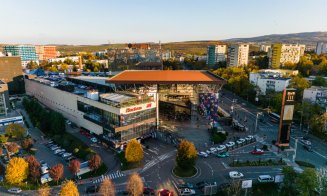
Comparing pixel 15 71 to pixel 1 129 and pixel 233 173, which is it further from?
pixel 233 173

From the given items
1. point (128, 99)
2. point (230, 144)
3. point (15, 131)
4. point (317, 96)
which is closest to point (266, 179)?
point (230, 144)

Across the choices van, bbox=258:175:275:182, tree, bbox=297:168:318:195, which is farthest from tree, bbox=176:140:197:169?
tree, bbox=297:168:318:195

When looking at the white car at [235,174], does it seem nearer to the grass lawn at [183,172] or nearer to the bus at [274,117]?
the grass lawn at [183,172]

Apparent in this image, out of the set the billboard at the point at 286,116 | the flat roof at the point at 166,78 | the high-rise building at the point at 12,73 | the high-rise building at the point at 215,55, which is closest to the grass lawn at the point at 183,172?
the billboard at the point at 286,116

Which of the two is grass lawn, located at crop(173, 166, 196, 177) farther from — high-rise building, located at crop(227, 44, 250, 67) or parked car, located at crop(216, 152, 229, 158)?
high-rise building, located at crop(227, 44, 250, 67)

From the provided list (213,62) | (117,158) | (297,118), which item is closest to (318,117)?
(297,118)

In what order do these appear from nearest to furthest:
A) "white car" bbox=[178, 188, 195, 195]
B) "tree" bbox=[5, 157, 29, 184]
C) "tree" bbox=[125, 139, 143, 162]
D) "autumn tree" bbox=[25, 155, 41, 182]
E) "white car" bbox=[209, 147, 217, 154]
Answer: "white car" bbox=[178, 188, 195, 195] → "tree" bbox=[5, 157, 29, 184] → "autumn tree" bbox=[25, 155, 41, 182] → "tree" bbox=[125, 139, 143, 162] → "white car" bbox=[209, 147, 217, 154]

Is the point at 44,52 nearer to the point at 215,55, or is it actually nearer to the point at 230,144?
the point at 215,55
